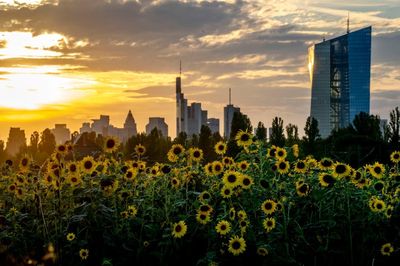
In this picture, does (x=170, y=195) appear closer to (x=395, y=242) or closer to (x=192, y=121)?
(x=395, y=242)

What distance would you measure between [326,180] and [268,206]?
24.5 inches

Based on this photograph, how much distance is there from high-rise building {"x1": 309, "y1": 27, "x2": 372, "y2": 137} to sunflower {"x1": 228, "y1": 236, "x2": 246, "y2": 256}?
157 m

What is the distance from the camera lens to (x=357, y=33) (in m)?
160

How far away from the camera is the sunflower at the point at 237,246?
15.9ft

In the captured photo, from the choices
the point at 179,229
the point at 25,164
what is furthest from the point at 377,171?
the point at 25,164

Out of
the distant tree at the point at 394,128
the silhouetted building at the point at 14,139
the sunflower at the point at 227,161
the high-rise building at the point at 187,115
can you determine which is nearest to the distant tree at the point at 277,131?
the distant tree at the point at 394,128

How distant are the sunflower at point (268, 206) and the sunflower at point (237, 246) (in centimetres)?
31

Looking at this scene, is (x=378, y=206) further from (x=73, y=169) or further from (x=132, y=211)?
(x=73, y=169)

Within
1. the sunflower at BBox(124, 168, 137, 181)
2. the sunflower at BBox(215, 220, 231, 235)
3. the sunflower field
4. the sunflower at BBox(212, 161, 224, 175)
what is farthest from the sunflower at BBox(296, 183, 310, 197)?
the sunflower at BBox(124, 168, 137, 181)

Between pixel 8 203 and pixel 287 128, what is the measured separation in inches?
1449

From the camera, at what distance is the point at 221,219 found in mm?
5188

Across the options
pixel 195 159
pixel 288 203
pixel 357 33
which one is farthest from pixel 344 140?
pixel 357 33

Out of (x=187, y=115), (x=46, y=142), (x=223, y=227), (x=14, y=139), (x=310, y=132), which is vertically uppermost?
(x=223, y=227)

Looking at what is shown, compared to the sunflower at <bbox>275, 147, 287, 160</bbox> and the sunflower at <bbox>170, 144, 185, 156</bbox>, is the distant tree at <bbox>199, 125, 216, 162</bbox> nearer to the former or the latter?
the sunflower at <bbox>170, 144, 185, 156</bbox>
